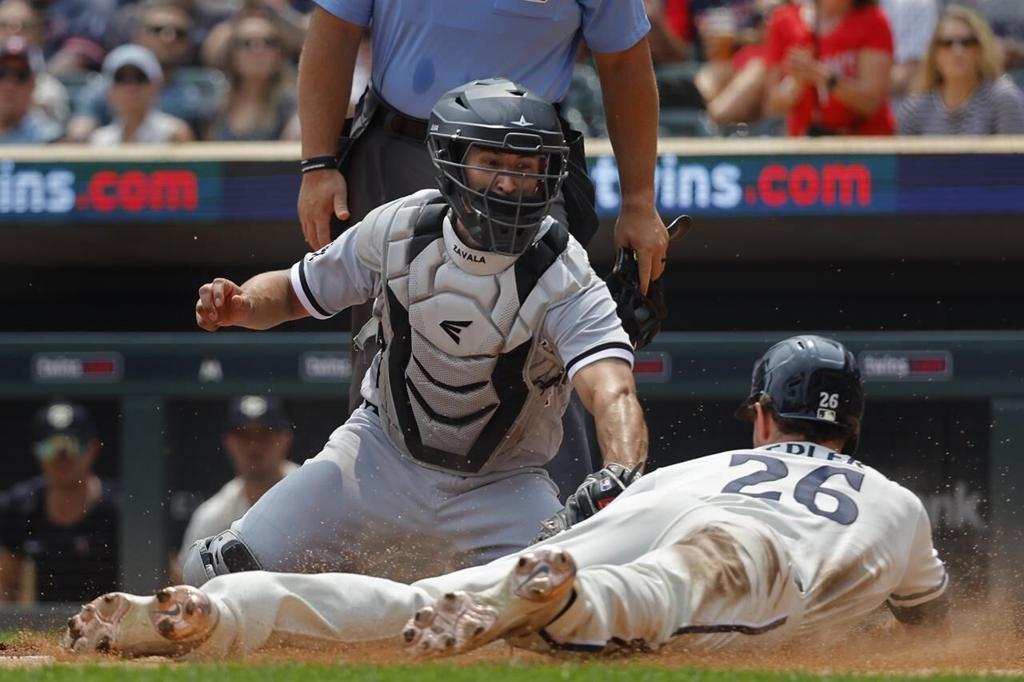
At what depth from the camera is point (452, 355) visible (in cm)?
431

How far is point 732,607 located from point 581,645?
357 millimetres

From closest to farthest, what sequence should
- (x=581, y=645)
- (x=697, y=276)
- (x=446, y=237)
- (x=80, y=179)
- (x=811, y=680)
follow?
(x=811, y=680), (x=581, y=645), (x=446, y=237), (x=80, y=179), (x=697, y=276)

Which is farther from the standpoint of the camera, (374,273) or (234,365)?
(234,365)

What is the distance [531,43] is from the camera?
4707 millimetres

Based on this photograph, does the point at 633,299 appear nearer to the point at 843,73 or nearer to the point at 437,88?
the point at 437,88

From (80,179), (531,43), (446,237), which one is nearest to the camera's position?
(446,237)

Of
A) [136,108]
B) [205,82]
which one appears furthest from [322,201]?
[205,82]

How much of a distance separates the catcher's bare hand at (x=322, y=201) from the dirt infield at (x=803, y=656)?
51.7 inches

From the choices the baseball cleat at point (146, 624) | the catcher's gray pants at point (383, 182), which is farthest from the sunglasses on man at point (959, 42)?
the baseball cleat at point (146, 624)

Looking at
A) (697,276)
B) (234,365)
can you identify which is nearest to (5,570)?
(234,365)

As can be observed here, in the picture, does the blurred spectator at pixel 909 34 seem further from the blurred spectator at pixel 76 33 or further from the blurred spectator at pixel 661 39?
the blurred spectator at pixel 76 33

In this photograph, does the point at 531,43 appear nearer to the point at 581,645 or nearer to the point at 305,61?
the point at 305,61

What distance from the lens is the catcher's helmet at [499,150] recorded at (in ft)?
13.6

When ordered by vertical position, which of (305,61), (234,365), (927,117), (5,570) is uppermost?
(305,61)
